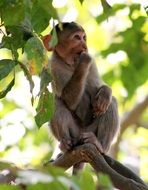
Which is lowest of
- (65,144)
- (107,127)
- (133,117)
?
(65,144)

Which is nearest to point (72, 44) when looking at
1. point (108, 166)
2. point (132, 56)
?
point (132, 56)

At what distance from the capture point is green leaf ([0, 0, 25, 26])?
271cm

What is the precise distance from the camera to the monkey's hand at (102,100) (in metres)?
5.42

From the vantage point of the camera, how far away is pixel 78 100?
5.55 metres

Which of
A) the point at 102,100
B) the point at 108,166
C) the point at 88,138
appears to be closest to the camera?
the point at 108,166

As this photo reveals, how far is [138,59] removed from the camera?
266 inches

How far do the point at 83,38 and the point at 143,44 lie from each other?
4.03 feet

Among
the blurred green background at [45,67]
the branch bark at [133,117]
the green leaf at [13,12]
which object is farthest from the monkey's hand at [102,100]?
the green leaf at [13,12]

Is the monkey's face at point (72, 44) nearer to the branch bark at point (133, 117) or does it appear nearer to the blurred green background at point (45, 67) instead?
the blurred green background at point (45, 67)

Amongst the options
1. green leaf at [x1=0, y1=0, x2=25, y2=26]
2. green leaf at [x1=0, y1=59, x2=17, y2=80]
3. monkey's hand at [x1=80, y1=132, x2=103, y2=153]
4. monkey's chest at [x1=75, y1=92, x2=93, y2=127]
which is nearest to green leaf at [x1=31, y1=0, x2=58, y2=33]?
green leaf at [x1=0, y1=0, x2=25, y2=26]

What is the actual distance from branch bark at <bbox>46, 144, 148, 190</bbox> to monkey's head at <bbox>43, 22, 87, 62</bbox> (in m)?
1.31

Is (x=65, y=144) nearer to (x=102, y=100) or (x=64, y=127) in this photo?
(x=64, y=127)

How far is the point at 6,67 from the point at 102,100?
2794mm

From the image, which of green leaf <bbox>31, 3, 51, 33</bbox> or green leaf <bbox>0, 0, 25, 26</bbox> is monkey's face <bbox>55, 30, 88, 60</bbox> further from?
green leaf <bbox>0, 0, 25, 26</bbox>
